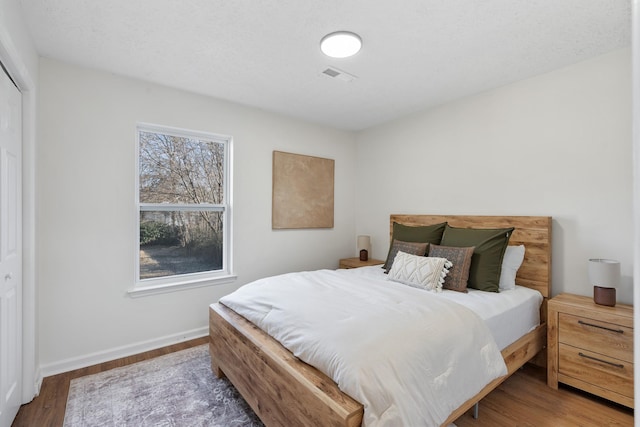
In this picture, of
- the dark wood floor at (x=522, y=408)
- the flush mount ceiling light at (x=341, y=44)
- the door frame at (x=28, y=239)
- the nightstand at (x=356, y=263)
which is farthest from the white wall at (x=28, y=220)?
the nightstand at (x=356, y=263)

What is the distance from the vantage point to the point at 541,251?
2.52m

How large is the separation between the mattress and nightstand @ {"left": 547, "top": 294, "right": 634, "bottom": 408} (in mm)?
155

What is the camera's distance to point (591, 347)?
6.70ft

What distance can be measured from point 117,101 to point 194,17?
127cm

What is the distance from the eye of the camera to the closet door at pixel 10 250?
1.64 metres

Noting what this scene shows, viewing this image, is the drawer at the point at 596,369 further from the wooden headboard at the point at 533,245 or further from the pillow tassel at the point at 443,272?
the pillow tassel at the point at 443,272

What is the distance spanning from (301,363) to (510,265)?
77.8 inches

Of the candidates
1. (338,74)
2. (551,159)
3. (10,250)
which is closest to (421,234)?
(551,159)

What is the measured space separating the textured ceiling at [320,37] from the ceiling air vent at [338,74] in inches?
2.1

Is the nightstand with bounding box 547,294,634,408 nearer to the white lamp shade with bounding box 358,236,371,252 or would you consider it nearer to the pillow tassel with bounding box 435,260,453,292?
the pillow tassel with bounding box 435,260,453,292

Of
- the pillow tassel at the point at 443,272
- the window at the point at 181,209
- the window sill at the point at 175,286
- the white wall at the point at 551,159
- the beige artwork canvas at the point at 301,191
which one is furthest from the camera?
the beige artwork canvas at the point at 301,191

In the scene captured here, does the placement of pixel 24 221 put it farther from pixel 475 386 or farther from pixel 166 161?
pixel 475 386

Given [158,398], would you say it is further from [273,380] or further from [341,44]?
[341,44]

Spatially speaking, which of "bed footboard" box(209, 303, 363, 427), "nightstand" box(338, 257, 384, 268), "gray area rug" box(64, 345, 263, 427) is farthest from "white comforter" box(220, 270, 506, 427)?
"nightstand" box(338, 257, 384, 268)
